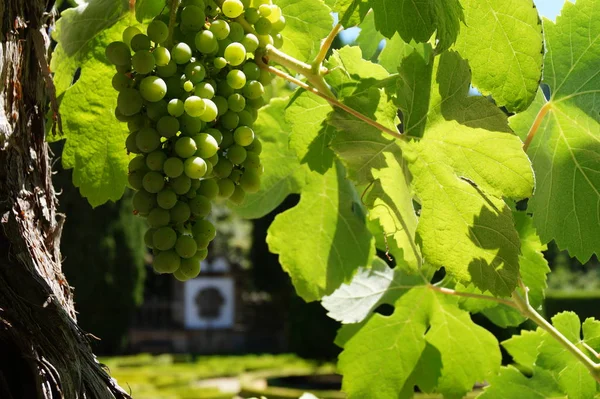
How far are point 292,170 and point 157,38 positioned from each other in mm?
604

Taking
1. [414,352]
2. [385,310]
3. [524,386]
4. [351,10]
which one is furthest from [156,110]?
[385,310]

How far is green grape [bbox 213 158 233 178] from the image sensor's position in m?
0.76

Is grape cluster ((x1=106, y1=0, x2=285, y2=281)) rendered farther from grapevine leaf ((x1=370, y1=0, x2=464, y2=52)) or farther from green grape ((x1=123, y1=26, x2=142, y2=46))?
grapevine leaf ((x1=370, y1=0, x2=464, y2=52))

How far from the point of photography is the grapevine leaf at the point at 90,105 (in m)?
0.91

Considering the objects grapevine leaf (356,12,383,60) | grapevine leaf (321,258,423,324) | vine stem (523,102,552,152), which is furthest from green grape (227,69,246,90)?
grapevine leaf (321,258,423,324)

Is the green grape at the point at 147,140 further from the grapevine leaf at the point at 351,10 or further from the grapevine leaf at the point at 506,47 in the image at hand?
the grapevine leaf at the point at 506,47

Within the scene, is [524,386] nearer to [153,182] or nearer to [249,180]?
[249,180]

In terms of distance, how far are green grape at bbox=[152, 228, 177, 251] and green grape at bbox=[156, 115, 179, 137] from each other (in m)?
0.09

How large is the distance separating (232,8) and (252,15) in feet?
0.12

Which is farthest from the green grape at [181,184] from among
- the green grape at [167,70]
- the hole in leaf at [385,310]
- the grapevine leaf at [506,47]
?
the hole in leaf at [385,310]

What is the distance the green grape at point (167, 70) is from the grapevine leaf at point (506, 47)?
0.34m

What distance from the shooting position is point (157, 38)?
73 centimetres

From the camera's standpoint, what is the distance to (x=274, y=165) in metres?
1.31

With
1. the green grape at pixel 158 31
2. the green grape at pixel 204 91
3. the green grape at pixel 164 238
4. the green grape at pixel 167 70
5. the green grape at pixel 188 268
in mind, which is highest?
the green grape at pixel 158 31
